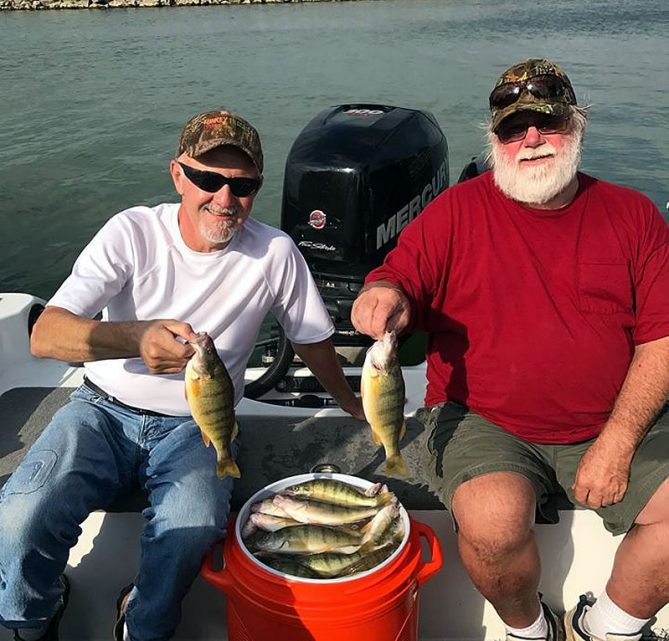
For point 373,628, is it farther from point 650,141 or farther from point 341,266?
point 650,141

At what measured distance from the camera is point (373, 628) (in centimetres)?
216

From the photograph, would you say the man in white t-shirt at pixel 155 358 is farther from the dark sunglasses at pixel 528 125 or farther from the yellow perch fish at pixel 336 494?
the dark sunglasses at pixel 528 125

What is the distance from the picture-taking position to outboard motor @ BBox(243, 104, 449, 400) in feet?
13.7

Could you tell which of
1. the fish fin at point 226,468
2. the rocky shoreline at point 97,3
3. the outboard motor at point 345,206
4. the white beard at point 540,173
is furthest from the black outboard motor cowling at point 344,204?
the rocky shoreline at point 97,3

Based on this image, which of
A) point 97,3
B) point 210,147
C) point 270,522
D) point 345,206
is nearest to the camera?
point 270,522

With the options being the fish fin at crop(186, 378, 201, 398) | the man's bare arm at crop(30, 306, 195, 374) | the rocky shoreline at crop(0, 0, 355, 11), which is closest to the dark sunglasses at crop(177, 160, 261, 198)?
the man's bare arm at crop(30, 306, 195, 374)

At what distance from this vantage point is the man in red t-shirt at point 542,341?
7.80 feet

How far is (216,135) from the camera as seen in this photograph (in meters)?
2.48

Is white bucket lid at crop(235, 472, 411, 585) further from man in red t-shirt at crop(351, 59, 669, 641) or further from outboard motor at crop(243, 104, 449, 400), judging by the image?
outboard motor at crop(243, 104, 449, 400)

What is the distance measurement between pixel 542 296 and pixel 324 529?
3.65 ft

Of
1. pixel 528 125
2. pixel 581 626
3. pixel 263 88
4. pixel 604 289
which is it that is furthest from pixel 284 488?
pixel 263 88

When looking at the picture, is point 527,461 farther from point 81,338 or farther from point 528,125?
point 81,338

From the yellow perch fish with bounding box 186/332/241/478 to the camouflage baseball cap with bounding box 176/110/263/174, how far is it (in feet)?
2.43

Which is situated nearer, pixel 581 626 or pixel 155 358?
pixel 155 358
